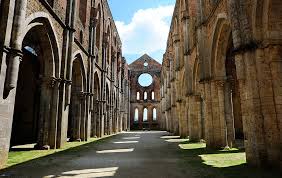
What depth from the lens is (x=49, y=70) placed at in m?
12.4

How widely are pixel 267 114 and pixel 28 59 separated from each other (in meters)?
16.9

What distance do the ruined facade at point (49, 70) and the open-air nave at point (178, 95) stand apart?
52mm

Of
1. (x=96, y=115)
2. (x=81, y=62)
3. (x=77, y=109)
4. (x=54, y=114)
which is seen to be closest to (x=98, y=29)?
(x=81, y=62)

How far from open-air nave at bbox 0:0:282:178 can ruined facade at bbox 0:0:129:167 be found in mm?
Result: 52

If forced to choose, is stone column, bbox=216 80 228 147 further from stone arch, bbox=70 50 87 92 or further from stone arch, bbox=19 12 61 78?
stone arch, bbox=70 50 87 92

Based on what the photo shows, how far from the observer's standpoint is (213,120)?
11961 mm

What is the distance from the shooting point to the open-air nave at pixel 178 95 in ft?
22.5

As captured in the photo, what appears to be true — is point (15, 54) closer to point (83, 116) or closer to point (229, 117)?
point (229, 117)

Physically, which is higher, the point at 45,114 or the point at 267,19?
the point at 267,19

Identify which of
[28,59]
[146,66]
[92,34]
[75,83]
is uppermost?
[146,66]

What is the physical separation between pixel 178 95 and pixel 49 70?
14.8 metres

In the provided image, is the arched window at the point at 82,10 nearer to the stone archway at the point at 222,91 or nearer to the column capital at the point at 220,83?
the stone archway at the point at 222,91

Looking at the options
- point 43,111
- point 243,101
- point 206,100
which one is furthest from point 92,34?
point 243,101

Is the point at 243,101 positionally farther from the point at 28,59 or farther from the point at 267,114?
the point at 28,59
